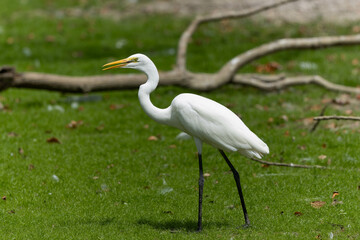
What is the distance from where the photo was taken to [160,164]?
7.50 meters

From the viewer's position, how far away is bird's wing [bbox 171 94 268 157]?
5.27m

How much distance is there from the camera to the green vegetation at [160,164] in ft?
18.3

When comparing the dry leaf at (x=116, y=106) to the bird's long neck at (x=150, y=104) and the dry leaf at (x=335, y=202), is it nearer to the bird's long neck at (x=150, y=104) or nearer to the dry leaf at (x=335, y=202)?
the bird's long neck at (x=150, y=104)

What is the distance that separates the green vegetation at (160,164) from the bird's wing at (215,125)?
2.94ft

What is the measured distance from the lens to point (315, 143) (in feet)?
26.5

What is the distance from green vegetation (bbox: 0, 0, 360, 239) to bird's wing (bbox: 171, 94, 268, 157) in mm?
897

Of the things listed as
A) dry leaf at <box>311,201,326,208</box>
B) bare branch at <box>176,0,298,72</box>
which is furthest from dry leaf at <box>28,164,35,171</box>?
bare branch at <box>176,0,298,72</box>

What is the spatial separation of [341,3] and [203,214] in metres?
10.7

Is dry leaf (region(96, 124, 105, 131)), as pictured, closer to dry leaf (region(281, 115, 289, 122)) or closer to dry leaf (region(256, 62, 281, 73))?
dry leaf (region(281, 115, 289, 122))

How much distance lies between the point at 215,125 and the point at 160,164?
7.78ft

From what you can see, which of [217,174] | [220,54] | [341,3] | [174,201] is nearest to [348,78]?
[220,54]

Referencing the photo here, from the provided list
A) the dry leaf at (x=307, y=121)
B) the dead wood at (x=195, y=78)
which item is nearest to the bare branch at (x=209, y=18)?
the dead wood at (x=195, y=78)

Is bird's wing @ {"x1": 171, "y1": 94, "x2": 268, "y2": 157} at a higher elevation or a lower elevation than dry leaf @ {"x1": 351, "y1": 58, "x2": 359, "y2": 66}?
higher

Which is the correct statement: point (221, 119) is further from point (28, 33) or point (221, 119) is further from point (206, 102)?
point (28, 33)
